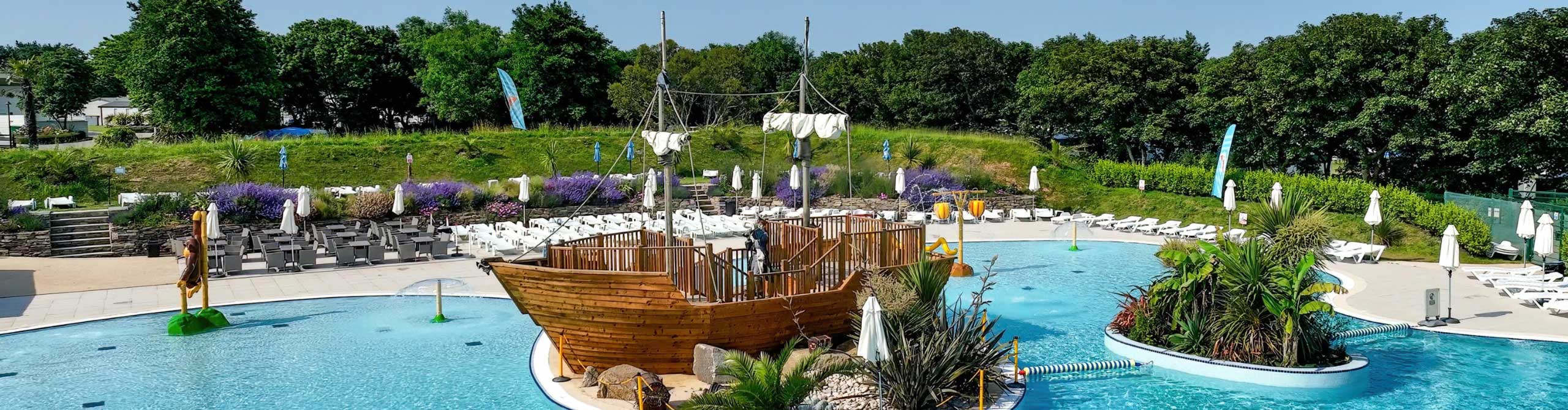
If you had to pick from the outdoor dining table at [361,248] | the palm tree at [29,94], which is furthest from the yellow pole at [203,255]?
the palm tree at [29,94]

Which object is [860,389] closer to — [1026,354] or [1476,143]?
[1026,354]

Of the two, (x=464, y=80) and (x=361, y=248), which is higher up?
(x=464, y=80)

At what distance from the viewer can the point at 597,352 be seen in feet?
37.5

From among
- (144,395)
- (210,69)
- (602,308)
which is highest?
(210,69)

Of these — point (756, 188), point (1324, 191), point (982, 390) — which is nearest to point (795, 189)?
point (756, 188)

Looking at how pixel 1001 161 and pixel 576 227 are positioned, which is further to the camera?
pixel 1001 161

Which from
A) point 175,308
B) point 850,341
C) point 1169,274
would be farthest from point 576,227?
point 1169,274

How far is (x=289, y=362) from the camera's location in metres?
12.8

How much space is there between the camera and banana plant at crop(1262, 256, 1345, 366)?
11.6 m

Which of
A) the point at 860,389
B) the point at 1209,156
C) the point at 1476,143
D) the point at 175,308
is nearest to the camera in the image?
the point at 860,389

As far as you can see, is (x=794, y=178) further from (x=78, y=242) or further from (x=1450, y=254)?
(x=78, y=242)

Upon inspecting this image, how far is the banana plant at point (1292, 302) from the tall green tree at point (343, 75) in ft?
147

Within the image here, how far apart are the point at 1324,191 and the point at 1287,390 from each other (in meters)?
16.5

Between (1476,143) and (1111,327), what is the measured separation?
50.0 ft
